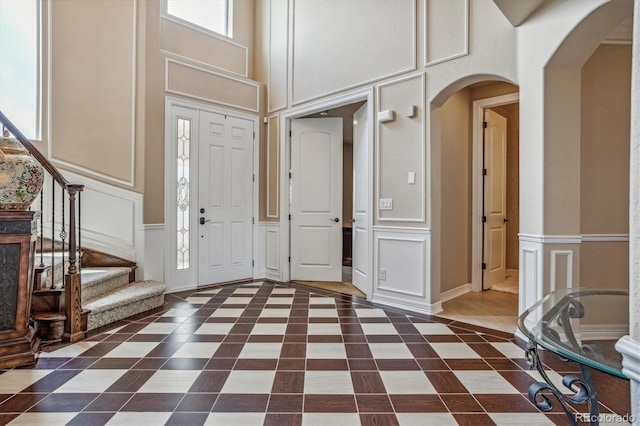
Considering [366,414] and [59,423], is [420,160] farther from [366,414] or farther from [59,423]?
[59,423]

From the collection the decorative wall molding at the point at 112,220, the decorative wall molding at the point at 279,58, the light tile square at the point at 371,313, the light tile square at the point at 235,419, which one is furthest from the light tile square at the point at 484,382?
the decorative wall molding at the point at 279,58

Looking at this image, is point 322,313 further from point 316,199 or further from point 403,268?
point 316,199

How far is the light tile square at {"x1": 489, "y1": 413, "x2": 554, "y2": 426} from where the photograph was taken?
1.80m

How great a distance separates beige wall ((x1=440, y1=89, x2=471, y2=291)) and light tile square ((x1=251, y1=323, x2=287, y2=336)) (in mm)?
1954

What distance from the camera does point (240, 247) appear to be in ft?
17.0

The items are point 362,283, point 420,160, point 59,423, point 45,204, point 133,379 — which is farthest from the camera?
point 362,283

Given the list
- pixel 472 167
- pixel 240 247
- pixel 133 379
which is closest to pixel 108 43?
pixel 240 247

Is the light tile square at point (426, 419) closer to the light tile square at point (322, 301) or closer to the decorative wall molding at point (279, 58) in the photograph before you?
the light tile square at point (322, 301)

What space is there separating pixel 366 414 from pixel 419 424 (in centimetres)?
25

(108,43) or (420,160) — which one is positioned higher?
(108,43)

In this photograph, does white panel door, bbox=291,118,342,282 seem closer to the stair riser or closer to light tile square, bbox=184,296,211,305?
light tile square, bbox=184,296,211,305

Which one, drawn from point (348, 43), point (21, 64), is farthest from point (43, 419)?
point (348, 43)

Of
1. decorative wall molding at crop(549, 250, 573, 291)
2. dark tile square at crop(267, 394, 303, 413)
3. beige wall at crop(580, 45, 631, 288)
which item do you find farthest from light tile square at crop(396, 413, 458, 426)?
beige wall at crop(580, 45, 631, 288)

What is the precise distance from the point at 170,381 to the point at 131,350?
66 cm
